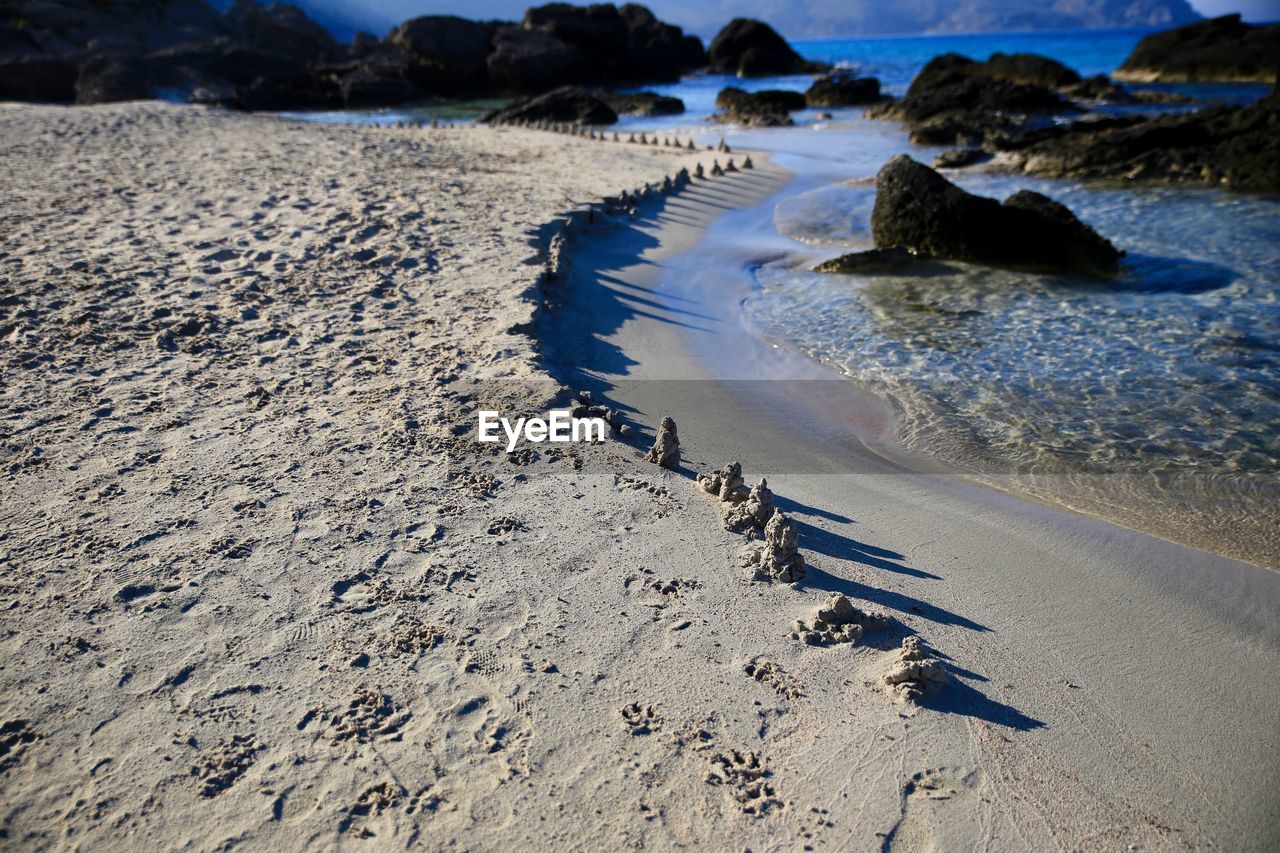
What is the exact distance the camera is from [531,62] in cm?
3625

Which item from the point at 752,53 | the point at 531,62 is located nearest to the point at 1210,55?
the point at 752,53

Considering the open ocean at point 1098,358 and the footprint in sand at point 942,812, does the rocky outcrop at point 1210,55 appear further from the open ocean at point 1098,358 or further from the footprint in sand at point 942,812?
the footprint in sand at point 942,812

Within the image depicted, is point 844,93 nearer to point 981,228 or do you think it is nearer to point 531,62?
point 531,62

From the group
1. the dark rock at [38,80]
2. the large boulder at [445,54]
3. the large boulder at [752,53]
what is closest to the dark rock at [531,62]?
the large boulder at [445,54]

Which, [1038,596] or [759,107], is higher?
[759,107]

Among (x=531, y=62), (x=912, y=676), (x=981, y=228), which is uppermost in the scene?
(x=531, y=62)

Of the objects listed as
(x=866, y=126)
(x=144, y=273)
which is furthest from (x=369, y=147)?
(x=866, y=126)

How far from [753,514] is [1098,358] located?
4.11 metres

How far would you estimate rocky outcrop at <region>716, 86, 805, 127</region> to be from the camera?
2397 cm

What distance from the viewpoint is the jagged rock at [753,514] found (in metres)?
3.67

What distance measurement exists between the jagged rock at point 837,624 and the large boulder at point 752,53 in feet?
166

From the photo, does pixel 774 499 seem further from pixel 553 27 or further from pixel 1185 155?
pixel 553 27

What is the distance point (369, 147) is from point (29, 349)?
8.84m

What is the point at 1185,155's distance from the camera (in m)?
13.8
